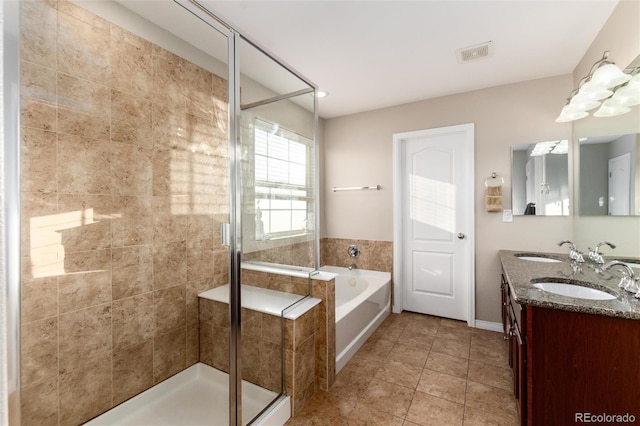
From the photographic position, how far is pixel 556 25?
6.36 ft

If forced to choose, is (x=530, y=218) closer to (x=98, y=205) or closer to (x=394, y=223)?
(x=394, y=223)

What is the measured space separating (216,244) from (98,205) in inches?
29.2

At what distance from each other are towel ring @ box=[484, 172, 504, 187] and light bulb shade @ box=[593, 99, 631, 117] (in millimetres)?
964

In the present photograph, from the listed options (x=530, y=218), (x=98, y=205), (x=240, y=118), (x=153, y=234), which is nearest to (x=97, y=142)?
(x=98, y=205)

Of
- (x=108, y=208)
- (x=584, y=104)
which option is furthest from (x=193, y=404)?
(x=584, y=104)

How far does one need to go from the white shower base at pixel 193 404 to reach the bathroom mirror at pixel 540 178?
8.95ft

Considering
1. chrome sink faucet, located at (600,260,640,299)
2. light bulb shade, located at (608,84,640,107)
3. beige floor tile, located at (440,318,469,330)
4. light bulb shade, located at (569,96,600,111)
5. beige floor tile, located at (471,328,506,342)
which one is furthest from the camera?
beige floor tile, located at (440,318,469,330)

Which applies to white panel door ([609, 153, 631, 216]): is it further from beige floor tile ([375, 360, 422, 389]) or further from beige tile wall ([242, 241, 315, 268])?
beige tile wall ([242, 241, 315, 268])

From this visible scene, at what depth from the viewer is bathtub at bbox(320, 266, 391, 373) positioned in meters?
2.36

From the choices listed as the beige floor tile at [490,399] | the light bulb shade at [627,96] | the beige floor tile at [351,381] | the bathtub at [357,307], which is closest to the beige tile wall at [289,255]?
the bathtub at [357,307]

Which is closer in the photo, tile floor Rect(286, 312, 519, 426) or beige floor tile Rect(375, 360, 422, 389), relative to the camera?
tile floor Rect(286, 312, 519, 426)

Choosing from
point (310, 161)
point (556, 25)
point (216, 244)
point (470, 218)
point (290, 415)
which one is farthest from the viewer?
point (470, 218)

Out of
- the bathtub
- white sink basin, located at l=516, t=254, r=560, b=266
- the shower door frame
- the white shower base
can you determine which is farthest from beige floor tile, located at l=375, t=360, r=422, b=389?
the shower door frame

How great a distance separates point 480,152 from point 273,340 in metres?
2.70
